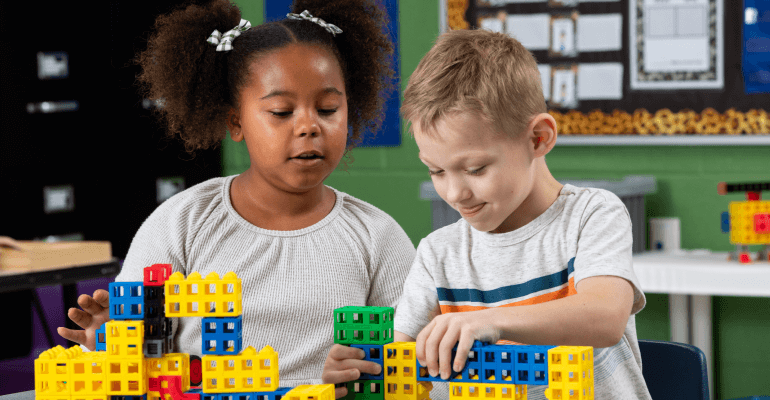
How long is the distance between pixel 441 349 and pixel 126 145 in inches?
105

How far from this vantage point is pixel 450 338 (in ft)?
2.27

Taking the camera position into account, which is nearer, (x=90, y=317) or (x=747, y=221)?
(x=90, y=317)

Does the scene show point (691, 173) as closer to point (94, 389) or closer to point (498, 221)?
point (498, 221)

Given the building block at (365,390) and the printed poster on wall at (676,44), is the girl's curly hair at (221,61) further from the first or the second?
the printed poster on wall at (676,44)

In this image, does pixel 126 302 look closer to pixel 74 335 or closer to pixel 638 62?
pixel 74 335

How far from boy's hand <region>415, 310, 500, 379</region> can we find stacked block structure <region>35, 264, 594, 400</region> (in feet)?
0.04

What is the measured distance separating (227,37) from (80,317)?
20.4 inches

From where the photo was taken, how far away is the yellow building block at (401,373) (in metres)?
0.73

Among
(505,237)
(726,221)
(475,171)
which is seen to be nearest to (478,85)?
(475,171)

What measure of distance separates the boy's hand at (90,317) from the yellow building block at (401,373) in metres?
0.46

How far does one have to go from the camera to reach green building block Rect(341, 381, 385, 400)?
0.75 meters

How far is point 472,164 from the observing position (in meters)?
0.85

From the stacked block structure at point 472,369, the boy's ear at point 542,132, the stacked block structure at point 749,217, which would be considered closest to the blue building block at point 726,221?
the stacked block structure at point 749,217

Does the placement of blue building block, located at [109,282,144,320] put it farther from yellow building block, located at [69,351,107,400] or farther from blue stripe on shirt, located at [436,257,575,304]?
blue stripe on shirt, located at [436,257,575,304]
